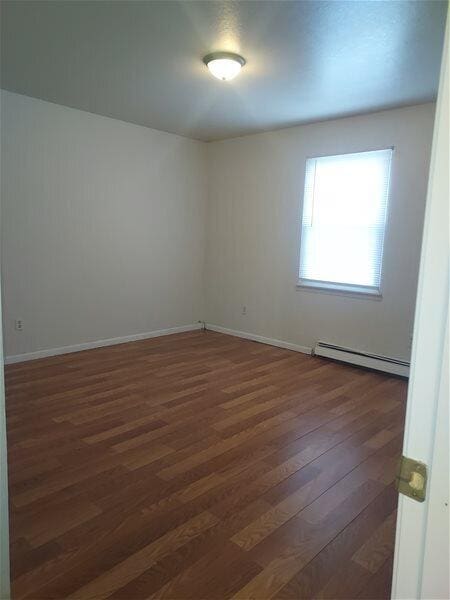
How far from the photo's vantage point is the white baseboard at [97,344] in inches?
171

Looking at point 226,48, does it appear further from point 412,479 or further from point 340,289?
point 412,479

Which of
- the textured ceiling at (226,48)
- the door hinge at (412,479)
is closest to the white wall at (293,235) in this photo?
the textured ceiling at (226,48)

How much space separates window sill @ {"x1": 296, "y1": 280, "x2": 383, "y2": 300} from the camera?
4.43 meters

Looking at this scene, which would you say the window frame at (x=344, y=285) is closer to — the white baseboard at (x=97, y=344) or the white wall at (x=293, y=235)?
the white wall at (x=293, y=235)

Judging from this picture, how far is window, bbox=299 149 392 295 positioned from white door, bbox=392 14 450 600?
3.90 meters

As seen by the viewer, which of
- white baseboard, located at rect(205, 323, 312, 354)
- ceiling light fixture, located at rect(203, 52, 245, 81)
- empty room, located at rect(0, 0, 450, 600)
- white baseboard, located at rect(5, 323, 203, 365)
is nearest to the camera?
empty room, located at rect(0, 0, 450, 600)

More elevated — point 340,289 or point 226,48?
point 226,48

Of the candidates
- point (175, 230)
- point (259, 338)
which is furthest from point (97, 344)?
point (259, 338)

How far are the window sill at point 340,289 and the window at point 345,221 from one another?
0.01m

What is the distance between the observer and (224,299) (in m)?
5.94

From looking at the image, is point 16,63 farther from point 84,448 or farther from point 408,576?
point 408,576

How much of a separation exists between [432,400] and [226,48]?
9.53 feet

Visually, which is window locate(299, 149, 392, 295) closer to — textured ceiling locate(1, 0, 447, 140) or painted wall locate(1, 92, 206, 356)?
textured ceiling locate(1, 0, 447, 140)

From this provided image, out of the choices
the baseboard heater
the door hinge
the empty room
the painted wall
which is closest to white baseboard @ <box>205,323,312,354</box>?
the empty room
